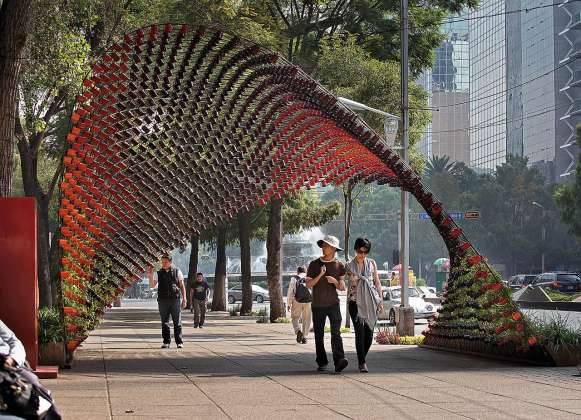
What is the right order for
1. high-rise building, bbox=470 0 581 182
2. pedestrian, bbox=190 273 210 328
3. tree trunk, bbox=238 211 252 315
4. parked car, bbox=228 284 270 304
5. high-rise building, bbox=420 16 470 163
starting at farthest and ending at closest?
high-rise building, bbox=420 16 470 163
high-rise building, bbox=470 0 581 182
parked car, bbox=228 284 270 304
tree trunk, bbox=238 211 252 315
pedestrian, bbox=190 273 210 328

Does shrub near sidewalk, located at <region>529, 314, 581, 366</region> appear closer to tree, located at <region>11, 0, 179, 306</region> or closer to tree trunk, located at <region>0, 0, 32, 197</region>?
tree trunk, located at <region>0, 0, 32, 197</region>

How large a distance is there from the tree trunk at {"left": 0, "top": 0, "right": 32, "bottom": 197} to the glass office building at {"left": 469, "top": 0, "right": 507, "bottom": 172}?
5150 inches

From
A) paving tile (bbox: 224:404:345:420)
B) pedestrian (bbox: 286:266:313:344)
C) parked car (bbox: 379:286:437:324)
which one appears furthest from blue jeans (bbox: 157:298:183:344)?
parked car (bbox: 379:286:437:324)

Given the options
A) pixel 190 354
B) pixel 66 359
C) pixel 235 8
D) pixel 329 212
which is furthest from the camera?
pixel 329 212

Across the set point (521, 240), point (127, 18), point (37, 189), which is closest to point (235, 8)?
point (127, 18)

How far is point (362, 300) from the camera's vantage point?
1453cm

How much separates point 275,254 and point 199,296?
212 inches

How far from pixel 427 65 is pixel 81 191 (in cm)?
2210

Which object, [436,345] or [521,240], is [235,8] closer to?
[436,345]

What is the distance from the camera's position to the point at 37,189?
29641 mm

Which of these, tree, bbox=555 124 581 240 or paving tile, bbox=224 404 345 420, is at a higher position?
tree, bbox=555 124 581 240

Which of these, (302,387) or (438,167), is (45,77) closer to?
(302,387)

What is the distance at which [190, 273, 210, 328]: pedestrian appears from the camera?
2931 centimetres

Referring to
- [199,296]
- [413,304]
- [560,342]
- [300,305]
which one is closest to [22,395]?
[560,342]
